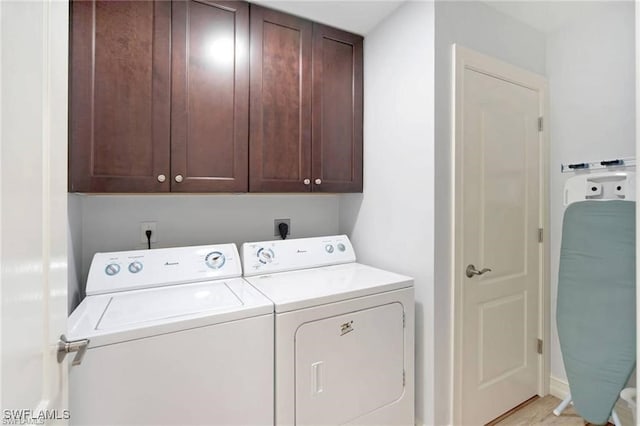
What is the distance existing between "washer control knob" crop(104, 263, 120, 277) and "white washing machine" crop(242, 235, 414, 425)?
597 mm

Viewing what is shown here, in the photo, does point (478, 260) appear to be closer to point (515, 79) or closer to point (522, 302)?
point (522, 302)

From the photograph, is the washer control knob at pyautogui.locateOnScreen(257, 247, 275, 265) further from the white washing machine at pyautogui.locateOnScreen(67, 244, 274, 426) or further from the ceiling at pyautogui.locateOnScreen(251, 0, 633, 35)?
the ceiling at pyautogui.locateOnScreen(251, 0, 633, 35)

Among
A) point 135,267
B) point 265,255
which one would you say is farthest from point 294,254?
point 135,267

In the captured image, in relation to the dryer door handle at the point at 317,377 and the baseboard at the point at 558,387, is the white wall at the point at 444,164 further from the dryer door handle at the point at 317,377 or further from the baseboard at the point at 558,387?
the baseboard at the point at 558,387

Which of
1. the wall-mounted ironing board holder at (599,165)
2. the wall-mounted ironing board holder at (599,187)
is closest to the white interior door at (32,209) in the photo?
the wall-mounted ironing board holder at (599,187)

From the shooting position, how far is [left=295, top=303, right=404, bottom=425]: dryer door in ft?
4.36

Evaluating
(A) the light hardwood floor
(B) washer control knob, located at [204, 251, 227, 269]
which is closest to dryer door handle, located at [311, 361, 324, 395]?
(B) washer control knob, located at [204, 251, 227, 269]

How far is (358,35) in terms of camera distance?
6.77 feet

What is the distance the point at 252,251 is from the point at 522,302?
1754mm

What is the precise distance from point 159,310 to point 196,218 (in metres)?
0.77

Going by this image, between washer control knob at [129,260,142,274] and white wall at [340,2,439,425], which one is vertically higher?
white wall at [340,2,439,425]

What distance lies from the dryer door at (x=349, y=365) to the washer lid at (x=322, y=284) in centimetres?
9

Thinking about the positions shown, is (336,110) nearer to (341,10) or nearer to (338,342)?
(341,10)

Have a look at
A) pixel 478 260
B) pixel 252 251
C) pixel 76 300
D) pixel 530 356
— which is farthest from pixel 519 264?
pixel 76 300
